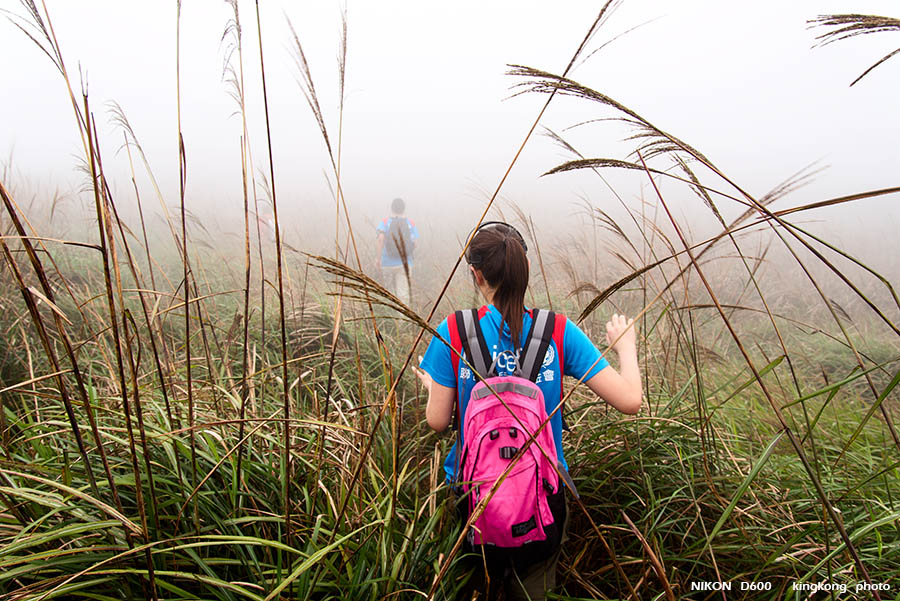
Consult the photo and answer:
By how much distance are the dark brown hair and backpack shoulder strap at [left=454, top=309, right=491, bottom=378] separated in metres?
0.09

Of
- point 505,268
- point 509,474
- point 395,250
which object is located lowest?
point 509,474

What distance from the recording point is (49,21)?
75 centimetres

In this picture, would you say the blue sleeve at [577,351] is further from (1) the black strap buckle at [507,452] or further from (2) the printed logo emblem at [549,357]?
(1) the black strap buckle at [507,452]

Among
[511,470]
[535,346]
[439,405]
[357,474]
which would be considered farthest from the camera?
[439,405]

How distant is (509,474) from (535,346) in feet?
1.23

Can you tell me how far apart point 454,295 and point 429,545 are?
147 inches

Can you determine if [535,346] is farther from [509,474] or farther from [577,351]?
[509,474]

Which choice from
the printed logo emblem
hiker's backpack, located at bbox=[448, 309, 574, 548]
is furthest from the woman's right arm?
hiker's backpack, located at bbox=[448, 309, 574, 548]

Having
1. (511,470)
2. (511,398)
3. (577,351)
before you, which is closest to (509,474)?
(511,470)

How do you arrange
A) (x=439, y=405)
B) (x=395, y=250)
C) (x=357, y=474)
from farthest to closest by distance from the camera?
(x=395, y=250), (x=439, y=405), (x=357, y=474)

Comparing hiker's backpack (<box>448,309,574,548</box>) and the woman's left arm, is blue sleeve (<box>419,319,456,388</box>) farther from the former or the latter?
hiker's backpack (<box>448,309,574,548</box>)

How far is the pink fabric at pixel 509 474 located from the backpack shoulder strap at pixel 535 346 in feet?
0.41

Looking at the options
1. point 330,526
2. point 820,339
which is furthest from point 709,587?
point 820,339

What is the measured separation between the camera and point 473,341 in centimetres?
134
